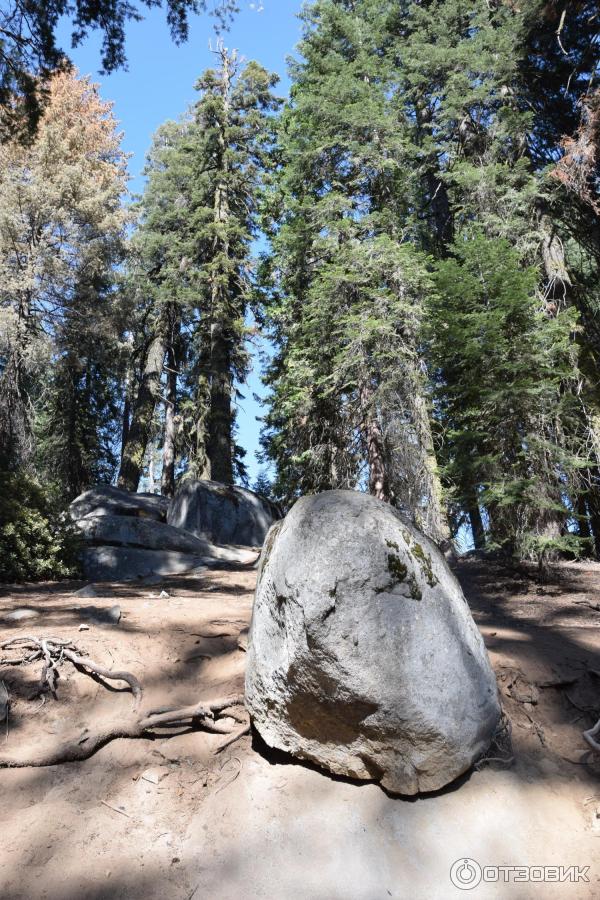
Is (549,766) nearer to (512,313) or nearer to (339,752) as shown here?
(339,752)

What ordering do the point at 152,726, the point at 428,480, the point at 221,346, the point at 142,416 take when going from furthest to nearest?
the point at 142,416 < the point at 221,346 < the point at 428,480 < the point at 152,726

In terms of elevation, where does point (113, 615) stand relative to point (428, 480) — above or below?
below

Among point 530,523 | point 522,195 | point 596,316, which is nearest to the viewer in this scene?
point 530,523

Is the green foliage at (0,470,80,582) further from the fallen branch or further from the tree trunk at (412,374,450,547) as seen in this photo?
the tree trunk at (412,374,450,547)

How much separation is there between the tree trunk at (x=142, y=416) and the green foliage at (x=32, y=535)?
21.8 ft

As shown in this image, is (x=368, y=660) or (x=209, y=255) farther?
(x=209, y=255)

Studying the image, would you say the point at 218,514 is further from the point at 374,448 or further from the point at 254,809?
the point at 254,809

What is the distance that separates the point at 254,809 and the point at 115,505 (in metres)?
10.5

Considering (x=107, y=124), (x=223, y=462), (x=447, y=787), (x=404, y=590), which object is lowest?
(x=447, y=787)

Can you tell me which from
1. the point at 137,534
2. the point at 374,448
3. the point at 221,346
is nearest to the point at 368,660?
the point at 374,448

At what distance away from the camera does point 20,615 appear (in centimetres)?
559

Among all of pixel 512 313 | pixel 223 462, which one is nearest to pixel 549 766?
pixel 512 313

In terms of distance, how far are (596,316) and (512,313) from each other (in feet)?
18.0

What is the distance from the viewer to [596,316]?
41.3ft
